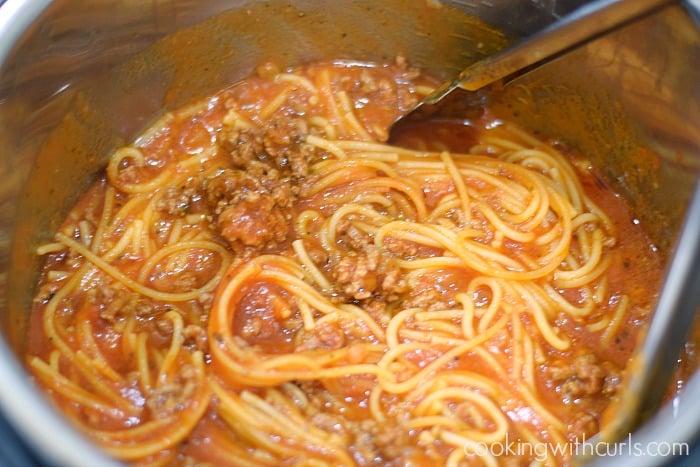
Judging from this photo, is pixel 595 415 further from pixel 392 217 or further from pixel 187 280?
pixel 187 280

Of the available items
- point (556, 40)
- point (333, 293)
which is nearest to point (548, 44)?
point (556, 40)

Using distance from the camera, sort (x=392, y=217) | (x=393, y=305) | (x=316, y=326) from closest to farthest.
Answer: (x=316, y=326), (x=393, y=305), (x=392, y=217)

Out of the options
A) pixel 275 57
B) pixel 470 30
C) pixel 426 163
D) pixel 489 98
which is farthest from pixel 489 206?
pixel 275 57

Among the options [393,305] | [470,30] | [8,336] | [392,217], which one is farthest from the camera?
[470,30]

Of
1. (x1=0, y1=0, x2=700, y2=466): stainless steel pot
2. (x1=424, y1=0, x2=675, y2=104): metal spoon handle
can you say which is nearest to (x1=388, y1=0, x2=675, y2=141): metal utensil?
(x1=424, y1=0, x2=675, y2=104): metal spoon handle

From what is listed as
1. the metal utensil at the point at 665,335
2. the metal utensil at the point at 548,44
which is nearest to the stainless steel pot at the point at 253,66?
the metal utensil at the point at 548,44

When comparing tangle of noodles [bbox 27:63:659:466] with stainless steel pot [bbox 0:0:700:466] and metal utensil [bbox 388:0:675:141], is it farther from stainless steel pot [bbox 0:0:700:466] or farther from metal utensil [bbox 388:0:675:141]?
metal utensil [bbox 388:0:675:141]

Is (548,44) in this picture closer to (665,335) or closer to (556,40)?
(556,40)

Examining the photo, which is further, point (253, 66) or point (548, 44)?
point (253, 66)
